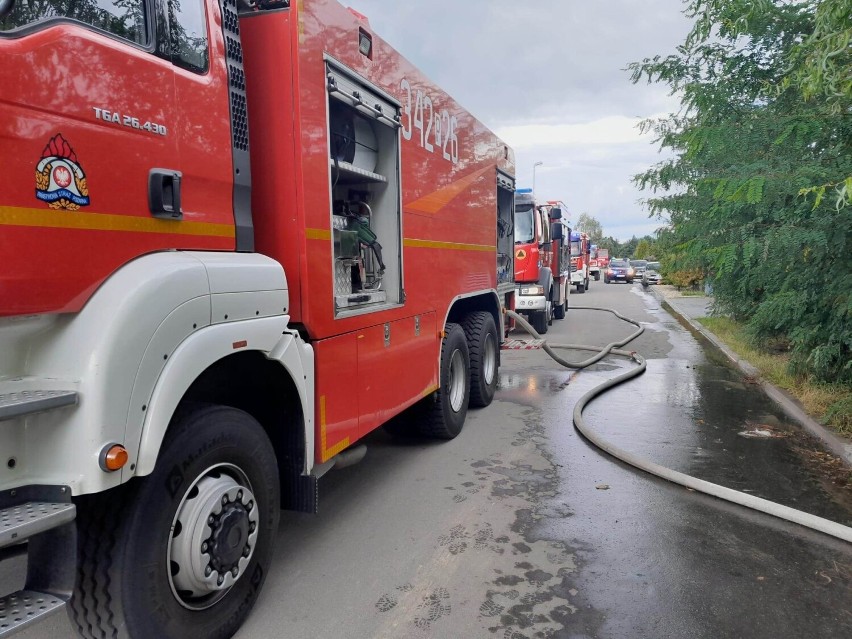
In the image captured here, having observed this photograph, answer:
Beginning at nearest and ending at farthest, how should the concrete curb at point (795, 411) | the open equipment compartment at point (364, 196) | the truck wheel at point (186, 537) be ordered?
the truck wheel at point (186, 537) → the open equipment compartment at point (364, 196) → the concrete curb at point (795, 411)

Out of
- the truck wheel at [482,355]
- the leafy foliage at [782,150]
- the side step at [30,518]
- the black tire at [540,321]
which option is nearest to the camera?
the side step at [30,518]

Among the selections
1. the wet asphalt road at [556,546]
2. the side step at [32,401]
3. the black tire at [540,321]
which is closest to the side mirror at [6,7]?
the side step at [32,401]

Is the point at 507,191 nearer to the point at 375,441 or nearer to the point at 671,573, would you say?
the point at 375,441

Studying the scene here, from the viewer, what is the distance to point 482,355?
695 centimetres

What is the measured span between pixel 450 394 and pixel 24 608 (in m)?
4.33

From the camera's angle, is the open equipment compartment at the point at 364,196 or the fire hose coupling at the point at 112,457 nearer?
the fire hose coupling at the point at 112,457

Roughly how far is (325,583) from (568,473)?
96.4 inches

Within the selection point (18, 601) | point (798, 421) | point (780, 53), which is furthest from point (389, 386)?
point (780, 53)

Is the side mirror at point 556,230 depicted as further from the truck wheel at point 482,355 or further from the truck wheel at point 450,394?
the truck wheel at point 450,394

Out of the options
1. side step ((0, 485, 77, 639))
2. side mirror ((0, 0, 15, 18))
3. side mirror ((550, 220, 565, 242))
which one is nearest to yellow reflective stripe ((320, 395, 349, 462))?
side step ((0, 485, 77, 639))

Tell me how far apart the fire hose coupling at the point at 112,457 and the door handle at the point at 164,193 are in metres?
0.91

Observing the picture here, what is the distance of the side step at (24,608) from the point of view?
6.44ft

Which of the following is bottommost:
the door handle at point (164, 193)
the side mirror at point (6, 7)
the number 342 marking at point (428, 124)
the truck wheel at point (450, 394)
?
the truck wheel at point (450, 394)

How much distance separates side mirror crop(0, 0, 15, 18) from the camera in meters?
2.04
